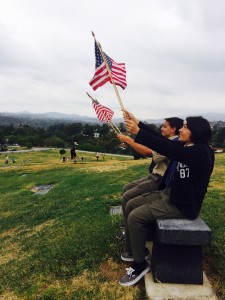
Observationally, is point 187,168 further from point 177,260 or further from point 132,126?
point 177,260

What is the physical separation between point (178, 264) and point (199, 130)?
1684mm

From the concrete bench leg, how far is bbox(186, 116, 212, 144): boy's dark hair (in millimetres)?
1321

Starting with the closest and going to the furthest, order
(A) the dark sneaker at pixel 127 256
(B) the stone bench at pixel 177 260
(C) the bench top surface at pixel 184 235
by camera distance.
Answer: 1. (C) the bench top surface at pixel 184 235
2. (B) the stone bench at pixel 177 260
3. (A) the dark sneaker at pixel 127 256

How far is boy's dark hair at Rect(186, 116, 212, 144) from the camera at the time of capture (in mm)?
3807

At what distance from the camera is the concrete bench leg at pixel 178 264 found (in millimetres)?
3727

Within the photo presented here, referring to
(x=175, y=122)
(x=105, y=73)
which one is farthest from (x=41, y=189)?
(x=175, y=122)

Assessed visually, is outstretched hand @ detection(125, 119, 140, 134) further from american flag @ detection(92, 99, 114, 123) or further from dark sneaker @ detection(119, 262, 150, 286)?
american flag @ detection(92, 99, 114, 123)

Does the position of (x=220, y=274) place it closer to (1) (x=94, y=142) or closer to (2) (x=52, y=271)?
(2) (x=52, y=271)

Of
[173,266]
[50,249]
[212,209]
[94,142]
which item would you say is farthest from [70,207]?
[94,142]

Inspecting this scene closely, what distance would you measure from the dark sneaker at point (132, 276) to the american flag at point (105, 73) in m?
3.61

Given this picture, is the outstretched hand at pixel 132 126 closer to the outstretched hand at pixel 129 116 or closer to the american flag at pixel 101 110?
the outstretched hand at pixel 129 116

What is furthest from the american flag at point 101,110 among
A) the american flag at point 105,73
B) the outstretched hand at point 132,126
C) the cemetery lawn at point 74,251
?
the outstretched hand at point 132,126

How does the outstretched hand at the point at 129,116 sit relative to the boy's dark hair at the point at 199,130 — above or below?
above

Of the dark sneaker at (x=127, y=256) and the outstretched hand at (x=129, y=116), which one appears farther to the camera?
the dark sneaker at (x=127, y=256)
